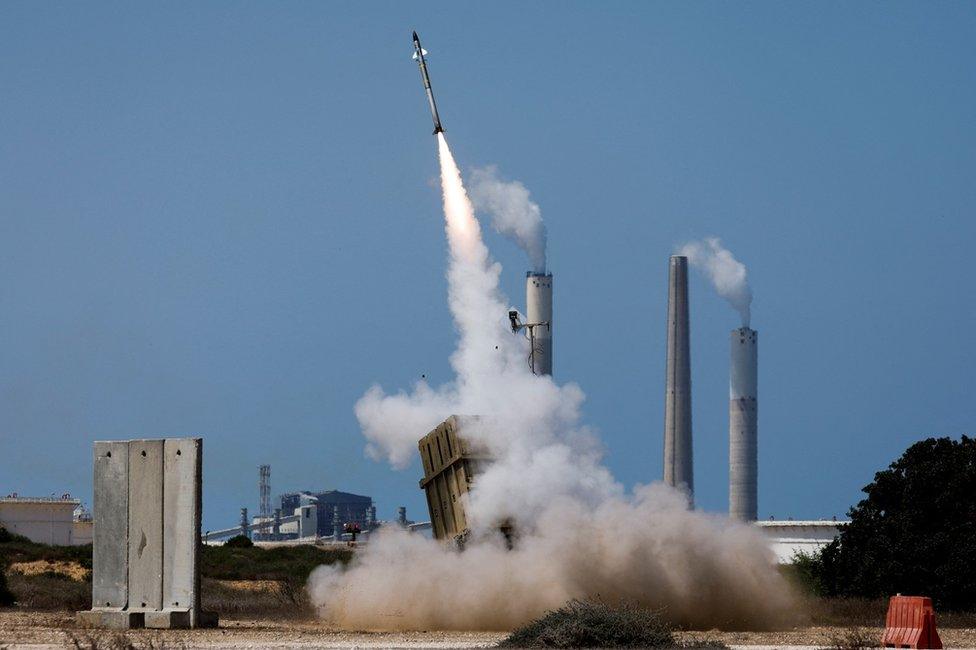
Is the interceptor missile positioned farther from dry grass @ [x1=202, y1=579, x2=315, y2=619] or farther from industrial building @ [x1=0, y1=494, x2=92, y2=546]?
industrial building @ [x1=0, y1=494, x2=92, y2=546]

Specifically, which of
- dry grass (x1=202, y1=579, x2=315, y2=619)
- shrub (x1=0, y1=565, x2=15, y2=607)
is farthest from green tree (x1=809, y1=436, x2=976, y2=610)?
shrub (x1=0, y1=565, x2=15, y2=607)

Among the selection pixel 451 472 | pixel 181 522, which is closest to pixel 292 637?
pixel 181 522

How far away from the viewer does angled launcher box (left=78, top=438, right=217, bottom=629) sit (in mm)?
28922

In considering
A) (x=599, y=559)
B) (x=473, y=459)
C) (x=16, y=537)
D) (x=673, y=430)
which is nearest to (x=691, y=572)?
(x=599, y=559)

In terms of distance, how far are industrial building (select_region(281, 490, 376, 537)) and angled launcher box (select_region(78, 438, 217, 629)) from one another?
14025 cm

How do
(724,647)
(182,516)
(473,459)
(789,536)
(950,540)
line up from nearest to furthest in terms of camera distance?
1. (724,647)
2. (182,516)
3. (473,459)
4. (950,540)
5. (789,536)

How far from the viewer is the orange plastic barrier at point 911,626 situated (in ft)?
80.5

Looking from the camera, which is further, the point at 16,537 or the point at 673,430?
the point at 673,430

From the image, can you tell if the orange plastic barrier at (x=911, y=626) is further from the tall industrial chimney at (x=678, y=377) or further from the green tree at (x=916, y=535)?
the tall industrial chimney at (x=678, y=377)

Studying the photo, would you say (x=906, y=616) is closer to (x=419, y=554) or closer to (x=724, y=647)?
(x=724, y=647)

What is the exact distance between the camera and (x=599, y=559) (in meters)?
30.8

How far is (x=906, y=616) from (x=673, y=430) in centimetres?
6989

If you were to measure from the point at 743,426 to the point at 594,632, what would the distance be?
8102cm

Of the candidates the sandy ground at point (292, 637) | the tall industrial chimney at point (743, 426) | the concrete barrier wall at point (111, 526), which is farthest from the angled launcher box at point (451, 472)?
the tall industrial chimney at point (743, 426)
